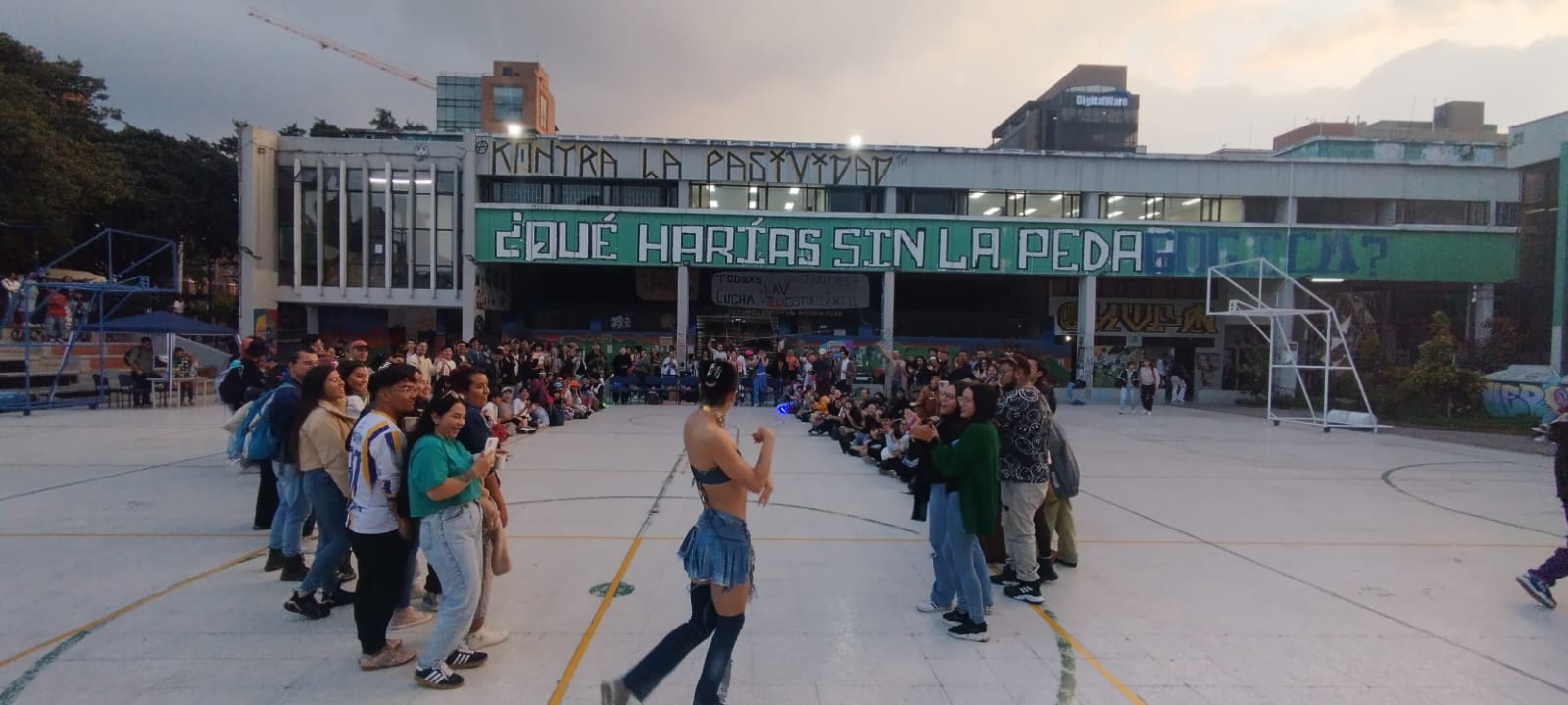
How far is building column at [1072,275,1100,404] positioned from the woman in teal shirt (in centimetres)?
2519

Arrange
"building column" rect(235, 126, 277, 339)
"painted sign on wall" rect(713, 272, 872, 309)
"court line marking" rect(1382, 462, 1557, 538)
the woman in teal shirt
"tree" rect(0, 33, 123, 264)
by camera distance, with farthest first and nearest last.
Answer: "painted sign on wall" rect(713, 272, 872, 309)
"building column" rect(235, 126, 277, 339)
"tree" rect(0, 33, 123, 264)
"court line marking" rect(1382, 462, 1557, 538)
the woman in teal shirt

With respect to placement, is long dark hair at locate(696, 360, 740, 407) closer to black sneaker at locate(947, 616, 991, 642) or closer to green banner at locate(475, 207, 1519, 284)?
black sneaker at locate(947, 616, 991, 642)

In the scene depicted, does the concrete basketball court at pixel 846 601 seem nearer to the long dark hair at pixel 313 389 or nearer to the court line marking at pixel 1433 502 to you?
the court line marking at pixel 1433 502

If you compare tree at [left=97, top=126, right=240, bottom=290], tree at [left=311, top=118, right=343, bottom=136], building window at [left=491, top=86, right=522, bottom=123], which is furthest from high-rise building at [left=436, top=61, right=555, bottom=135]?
tree at [left=97, top=126, right=240, bottom=290]

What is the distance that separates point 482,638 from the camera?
4449 millimetres

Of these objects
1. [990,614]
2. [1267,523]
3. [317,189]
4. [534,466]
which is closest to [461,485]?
[990,614]

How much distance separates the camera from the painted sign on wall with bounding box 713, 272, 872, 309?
30.1 m

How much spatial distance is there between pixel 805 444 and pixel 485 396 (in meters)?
9.60

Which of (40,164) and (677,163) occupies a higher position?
(677,163)

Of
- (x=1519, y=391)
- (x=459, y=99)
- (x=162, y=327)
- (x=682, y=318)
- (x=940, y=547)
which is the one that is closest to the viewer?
(x=940, y=547)

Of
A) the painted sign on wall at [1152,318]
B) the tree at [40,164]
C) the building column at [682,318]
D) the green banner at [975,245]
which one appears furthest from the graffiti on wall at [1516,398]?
the tree at [40,164]

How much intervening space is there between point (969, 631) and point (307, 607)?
13.7 feet

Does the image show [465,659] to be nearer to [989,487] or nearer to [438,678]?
[438,678]

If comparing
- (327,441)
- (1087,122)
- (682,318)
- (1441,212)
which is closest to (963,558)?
(327,441)
